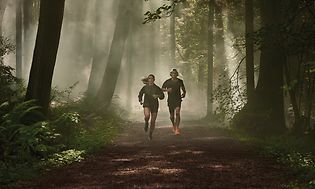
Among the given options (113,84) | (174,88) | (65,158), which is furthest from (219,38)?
(65,158)

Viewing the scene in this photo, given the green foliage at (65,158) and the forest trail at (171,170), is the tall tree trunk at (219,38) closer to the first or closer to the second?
the forest trail at (171,170)

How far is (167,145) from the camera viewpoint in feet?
43.4

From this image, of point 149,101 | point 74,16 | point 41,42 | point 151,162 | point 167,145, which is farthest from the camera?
point 74,16

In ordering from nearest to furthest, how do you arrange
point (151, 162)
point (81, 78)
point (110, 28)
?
1. point (151, 162)
2. point (110, 28)
3. point (81, 78)

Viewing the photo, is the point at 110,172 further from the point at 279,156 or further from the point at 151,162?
the point at 279,156

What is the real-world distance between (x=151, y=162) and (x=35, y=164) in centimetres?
251

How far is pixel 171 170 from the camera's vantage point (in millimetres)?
8773

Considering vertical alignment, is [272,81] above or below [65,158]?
above

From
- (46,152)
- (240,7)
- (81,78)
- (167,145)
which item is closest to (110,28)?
(240,7)

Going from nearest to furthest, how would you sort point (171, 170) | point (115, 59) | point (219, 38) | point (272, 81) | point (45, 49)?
point (171, 170) → point (45, 49) → point (272, 81) → point (115, 59) → point (219, 38)

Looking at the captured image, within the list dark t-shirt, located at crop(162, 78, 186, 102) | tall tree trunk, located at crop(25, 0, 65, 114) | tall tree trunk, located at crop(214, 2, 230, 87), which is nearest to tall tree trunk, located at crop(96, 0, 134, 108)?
tall tree trunk, located at crop(214, 2, 230, 87)

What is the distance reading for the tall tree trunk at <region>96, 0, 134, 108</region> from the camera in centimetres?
2467

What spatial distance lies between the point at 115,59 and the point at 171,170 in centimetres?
1651

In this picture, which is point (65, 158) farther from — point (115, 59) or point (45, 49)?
point (115, 59)
